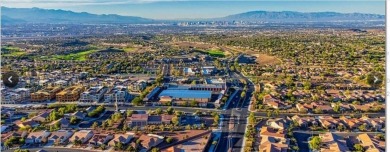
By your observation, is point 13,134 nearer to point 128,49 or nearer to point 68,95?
point 68,95

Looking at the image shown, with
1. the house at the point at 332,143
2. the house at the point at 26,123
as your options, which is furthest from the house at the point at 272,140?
the house at the point at 26,123

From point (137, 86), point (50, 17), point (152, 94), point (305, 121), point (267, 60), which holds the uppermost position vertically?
point (50, 17)

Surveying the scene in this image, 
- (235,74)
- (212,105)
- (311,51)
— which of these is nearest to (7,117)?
(212,105)

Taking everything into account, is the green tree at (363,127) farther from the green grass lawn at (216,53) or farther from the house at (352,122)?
the green grass lawn at (216,53)

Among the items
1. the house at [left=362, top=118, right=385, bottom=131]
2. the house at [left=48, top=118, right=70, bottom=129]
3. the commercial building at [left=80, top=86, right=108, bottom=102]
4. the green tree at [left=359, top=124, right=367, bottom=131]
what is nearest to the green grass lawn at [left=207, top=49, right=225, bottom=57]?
the commercial building at [left=80, top=86, right=108, bottom=102]

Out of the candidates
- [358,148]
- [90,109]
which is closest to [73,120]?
[90,109]

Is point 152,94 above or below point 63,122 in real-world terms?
above
